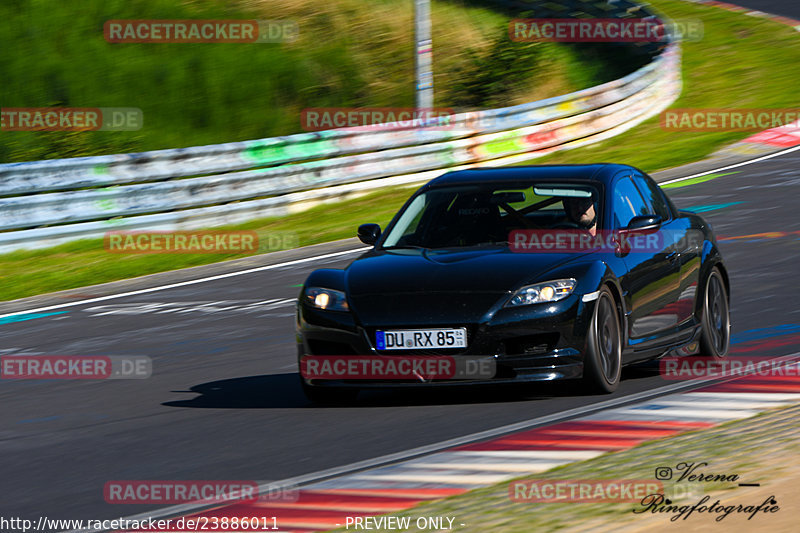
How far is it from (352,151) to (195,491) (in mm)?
14152

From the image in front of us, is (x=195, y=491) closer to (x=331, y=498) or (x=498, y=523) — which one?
(x=331, y=498)

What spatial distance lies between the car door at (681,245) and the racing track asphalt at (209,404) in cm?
55

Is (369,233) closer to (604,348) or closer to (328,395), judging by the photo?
(328,395)

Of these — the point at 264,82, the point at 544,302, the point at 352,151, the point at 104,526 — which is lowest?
the point at 104,526

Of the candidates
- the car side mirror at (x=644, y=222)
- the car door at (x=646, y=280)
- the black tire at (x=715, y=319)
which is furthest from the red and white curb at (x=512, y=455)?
the black tire at (x=715, y=319)

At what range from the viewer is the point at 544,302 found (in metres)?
7.92

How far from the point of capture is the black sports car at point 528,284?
789 centimetres

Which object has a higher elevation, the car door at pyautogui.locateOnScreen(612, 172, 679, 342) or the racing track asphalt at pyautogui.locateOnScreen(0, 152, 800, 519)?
the car door at pyautogui.locateOnScreen(612, 172, 679, 342)

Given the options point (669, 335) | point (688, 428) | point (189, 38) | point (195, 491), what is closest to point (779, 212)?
point (669, 335)

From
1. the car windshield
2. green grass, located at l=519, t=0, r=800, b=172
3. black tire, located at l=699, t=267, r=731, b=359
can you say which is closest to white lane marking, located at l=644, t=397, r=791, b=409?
the car windshield

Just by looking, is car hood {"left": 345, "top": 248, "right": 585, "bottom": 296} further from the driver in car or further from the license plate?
the driver in car

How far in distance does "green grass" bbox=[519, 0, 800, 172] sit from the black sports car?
12.1 meters

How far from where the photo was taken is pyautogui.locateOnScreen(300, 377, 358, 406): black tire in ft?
27.5

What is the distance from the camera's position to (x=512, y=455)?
6.49 metres
